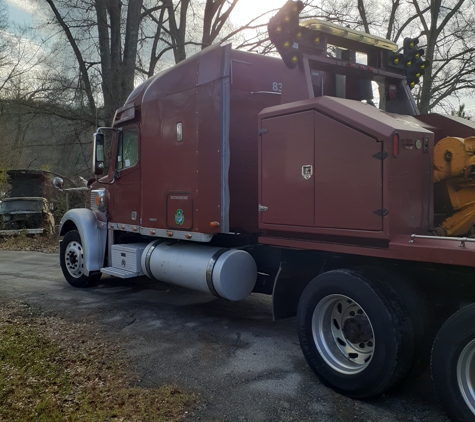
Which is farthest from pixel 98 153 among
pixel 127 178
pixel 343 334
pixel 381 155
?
pixel 381 155

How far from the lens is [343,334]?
13.3 feet

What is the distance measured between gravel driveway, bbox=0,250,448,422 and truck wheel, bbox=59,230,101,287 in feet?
0.60

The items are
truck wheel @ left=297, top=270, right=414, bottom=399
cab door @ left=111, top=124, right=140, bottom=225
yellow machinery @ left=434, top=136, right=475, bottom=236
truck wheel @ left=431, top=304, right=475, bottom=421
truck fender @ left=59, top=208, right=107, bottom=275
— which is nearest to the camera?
truck wheel @ left=431, top=304, right=475, bottom=421

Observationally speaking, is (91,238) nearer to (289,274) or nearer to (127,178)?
(127,178)

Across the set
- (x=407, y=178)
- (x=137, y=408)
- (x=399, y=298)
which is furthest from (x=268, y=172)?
(x=137, y=408)

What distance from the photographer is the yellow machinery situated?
3818 millimetres

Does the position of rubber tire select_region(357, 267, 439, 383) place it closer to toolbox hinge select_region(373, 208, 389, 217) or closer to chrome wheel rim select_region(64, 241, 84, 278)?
toolbox hinge select_region(373, 208, 389, 217)

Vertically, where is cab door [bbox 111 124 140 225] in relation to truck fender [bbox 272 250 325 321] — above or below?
above

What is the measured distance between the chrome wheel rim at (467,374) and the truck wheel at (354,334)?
0.46 meters

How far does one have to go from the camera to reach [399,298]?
11.9ft

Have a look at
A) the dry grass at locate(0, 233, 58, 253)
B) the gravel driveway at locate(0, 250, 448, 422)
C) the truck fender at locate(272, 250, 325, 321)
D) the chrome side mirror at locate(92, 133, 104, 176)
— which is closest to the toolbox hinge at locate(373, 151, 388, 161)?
the truck fender at locate(272, 250, 325, 321)

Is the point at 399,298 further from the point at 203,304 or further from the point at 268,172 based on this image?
the point at 203,304

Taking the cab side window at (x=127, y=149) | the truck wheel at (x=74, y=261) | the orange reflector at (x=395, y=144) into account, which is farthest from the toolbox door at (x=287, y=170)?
the truck wheel at (x=74, y=261)

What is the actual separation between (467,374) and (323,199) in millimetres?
1686
